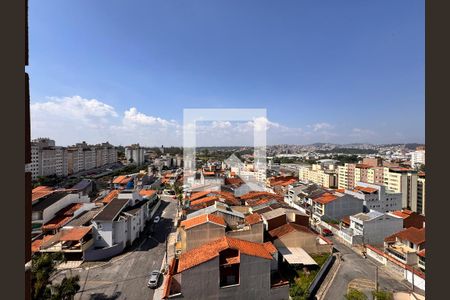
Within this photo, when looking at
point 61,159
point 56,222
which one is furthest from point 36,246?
point 61,159

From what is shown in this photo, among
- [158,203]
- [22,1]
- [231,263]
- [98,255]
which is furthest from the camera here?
[158,203]

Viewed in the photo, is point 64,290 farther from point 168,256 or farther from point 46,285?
point 168,256

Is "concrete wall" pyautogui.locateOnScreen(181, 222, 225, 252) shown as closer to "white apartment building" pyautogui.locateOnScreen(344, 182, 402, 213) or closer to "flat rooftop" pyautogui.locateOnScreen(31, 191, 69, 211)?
"flat rooftop" pyautogui.locateOnScreen(31, 191, 69, 211)

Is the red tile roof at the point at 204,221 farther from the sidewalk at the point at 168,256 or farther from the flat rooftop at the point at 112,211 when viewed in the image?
the flat rooftop at the point at 112,211

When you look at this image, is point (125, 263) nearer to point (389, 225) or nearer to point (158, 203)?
point (158, 203)

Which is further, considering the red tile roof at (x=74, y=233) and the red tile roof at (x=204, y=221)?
the red tile roof at (x=74, y=233)

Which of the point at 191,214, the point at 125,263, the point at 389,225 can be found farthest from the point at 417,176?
the point at 125,263

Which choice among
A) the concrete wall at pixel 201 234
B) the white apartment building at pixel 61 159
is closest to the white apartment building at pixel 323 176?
the concrete wall at pixel 201 234
